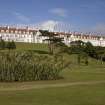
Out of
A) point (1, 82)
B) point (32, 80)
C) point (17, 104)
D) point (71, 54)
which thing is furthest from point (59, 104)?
point (71, 54)

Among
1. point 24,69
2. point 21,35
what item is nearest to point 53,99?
point 24,69

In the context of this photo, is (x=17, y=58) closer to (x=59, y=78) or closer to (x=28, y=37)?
(x=59, y=78)

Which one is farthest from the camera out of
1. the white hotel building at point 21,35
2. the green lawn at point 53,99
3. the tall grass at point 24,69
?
the white hotel building at point 21,35

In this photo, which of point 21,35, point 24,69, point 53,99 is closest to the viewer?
point 53,99

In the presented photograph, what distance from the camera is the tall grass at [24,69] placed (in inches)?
1144

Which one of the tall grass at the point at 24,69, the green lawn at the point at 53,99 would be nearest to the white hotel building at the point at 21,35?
the tall grass at the point at 24,69

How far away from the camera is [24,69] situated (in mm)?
30109

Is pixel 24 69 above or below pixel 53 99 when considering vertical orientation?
above

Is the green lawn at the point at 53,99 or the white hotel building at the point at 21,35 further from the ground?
the white hotel building at the point at 21,35

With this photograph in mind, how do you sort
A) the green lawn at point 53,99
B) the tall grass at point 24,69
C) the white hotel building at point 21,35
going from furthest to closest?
the white hotel building at point 21,35, the tall grass at point 24,69, the green lawn at point 53,99

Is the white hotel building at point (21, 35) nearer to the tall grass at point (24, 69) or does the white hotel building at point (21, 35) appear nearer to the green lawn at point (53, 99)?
the tall grass at point (24, 69)

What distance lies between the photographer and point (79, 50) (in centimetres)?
9238

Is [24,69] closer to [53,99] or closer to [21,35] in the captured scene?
[53,99]

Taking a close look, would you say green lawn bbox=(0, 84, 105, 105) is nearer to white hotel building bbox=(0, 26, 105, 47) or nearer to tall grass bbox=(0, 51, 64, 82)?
tall grass bbox=(0, 51, 64, 82)
